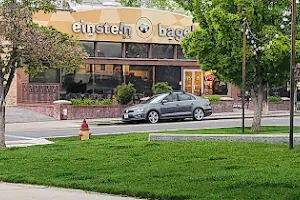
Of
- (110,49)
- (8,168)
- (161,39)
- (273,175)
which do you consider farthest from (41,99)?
(273,175)

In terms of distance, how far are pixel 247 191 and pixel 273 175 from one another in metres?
1.13

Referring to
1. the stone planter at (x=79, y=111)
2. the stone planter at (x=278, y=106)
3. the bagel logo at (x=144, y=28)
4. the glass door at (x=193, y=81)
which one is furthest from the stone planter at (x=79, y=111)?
the stone planter at (x=278, y=106)

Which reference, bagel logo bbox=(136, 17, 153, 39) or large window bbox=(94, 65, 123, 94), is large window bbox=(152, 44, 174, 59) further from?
large window bbox=(94, 65, 123, 94)

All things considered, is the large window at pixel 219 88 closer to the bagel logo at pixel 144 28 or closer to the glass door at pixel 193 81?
the glass door at pixel 193 81

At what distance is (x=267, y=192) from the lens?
7.59 m

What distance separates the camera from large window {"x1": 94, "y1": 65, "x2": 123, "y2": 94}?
3775cm

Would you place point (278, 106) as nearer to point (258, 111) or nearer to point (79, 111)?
point (79, 111)

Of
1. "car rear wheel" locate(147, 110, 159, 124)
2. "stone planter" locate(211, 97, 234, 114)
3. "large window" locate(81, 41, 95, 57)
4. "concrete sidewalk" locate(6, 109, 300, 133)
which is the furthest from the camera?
"large window" locate(81, 41, 95, 57)

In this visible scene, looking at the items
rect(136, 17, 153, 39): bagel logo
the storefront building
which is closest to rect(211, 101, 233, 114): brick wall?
the storefront building

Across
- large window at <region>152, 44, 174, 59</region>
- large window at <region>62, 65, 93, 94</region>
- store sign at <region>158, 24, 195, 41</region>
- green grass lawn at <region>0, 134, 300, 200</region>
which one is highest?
store sign at <region>158, 24, 195, 41</region>

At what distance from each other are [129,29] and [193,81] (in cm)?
617

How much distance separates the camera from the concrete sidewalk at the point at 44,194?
27.5 ft

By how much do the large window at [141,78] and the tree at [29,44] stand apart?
2251cm

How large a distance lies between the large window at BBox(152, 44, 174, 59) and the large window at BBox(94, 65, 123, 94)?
2.78 metres
